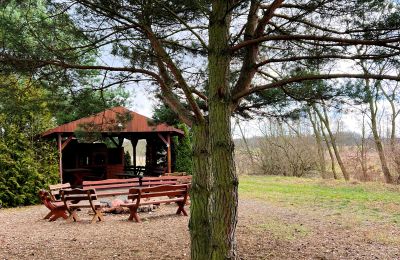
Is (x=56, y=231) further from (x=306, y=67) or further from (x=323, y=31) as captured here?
(x=323, y=31)

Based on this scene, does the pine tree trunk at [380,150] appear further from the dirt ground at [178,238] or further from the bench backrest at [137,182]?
the bench backrest at [137,182]

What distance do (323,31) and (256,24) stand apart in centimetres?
96

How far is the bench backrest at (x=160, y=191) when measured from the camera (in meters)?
9.34

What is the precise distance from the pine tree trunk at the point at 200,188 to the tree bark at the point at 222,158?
2.64 ft

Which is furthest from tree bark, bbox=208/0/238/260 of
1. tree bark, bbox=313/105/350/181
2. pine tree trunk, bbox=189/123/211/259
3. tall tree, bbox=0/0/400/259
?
tree bark, bbox=313/105/350/181

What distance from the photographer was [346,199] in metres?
13.0

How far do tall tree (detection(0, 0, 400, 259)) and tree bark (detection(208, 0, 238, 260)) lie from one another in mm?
11

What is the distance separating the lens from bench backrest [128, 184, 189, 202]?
368 inches

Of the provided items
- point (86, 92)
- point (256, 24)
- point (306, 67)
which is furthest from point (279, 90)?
point (86, 92)

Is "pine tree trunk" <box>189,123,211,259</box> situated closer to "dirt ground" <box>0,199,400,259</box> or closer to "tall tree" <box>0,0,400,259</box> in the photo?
"tall tree" <box>0,0,400,259</box>

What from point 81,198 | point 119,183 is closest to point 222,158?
point 81,198

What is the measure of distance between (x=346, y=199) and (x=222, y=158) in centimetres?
995

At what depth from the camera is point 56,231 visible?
8.27 m

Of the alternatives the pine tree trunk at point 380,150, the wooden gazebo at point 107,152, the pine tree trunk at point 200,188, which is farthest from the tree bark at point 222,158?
the pine tree trunk at point 380,150
